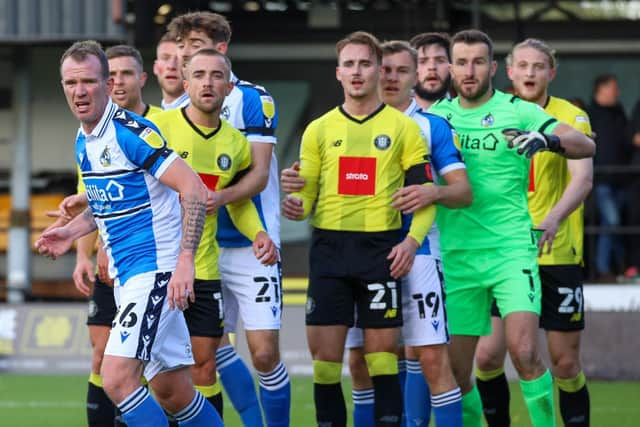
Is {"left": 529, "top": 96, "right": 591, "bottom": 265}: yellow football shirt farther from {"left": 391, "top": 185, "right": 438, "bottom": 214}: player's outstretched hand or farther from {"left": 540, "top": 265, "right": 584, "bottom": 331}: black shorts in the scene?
{"left": 391, "top": 185, "right": 438, "bottom": 214}: player's outstretched hand

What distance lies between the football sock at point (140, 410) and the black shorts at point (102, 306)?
4.88 feet

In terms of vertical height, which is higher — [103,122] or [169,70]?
[169,70]

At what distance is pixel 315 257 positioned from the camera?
24.7 ft

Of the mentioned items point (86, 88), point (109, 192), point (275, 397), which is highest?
point (86, 88)

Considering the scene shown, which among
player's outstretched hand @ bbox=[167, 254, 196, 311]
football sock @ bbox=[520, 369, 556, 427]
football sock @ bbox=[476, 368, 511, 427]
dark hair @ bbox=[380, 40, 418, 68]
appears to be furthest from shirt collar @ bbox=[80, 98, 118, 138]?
football sock @ bbox=[476, 368, 511, 427]

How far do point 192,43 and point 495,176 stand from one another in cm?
181

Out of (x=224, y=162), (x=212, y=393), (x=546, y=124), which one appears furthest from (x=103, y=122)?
(x=546, y=124)

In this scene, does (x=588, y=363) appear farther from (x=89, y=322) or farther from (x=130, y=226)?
(x=130, y=226)

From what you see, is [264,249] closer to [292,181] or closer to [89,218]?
[292,181]

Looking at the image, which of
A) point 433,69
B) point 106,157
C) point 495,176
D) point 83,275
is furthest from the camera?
point 433,69

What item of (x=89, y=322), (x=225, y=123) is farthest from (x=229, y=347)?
(x=225, y=123)

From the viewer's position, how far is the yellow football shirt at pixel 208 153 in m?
7.48

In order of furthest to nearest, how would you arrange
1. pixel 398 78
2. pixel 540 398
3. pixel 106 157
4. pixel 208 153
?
pixel 398 78 → pixel 540 398 → pixel 208 153 → pixel 106 157

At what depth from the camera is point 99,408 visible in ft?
25.8
